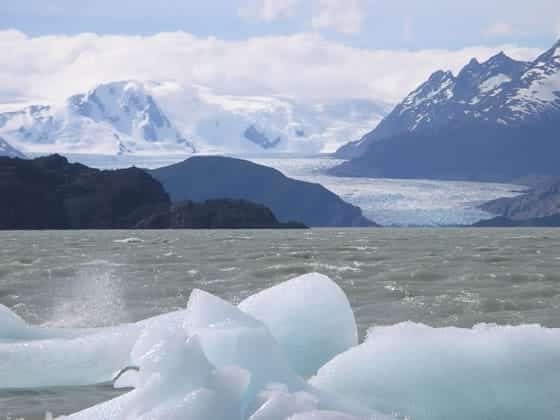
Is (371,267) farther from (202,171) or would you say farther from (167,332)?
(202,171)

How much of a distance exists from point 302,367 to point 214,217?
96068 mm

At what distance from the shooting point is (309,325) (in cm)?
866

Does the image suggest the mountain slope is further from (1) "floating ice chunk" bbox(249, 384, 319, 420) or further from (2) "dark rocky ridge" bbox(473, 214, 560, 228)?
(1) "floating ice chunk" bbox(249, 384, 319, 420)

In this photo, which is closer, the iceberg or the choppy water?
the iceberg

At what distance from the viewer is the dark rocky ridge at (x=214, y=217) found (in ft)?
341

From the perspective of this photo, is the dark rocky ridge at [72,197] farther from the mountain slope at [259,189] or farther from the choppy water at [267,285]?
the choppy water at [267,285]

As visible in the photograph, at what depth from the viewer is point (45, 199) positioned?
114 m

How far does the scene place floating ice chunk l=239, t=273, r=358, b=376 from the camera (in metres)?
8.66

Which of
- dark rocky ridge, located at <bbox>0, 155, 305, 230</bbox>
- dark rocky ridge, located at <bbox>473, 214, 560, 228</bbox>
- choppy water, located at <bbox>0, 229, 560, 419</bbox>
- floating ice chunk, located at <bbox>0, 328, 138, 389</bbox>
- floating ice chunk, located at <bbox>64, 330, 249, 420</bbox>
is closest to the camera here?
floating ice chunk, located at <bbox>64, 330, 249, 420</bbox>

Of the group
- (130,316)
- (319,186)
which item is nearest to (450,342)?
(130,316)

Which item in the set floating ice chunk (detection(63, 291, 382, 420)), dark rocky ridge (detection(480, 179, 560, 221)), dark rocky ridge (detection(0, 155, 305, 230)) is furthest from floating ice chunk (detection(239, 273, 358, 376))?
dark rocky ridge (detection(480, 179, 560, 221))

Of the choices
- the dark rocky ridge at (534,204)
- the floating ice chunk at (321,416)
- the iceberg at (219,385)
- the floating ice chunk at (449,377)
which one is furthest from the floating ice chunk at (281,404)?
the dark rocky ridge at (534,204)

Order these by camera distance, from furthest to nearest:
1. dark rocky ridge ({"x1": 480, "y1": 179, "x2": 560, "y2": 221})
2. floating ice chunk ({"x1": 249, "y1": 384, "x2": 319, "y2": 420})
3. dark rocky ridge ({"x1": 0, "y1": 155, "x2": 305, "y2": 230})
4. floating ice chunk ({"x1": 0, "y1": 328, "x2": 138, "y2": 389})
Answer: dark rocky ridge ({"x1": 480, "y1": 179, "x2": 560, "y2": 221}), dark rocky ridge ({"x1": 0, "y1": 155, "x2": 305, "y2": 230}), floating ice chunk ({"x1": 0, "y1": 328, "x2": 138, "y2": 389}), floating ice chunk ({"x1": 249, "y1": 384, "x2": 319, "y2": 420})

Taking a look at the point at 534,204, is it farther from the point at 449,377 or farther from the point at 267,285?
the point at 449,377
